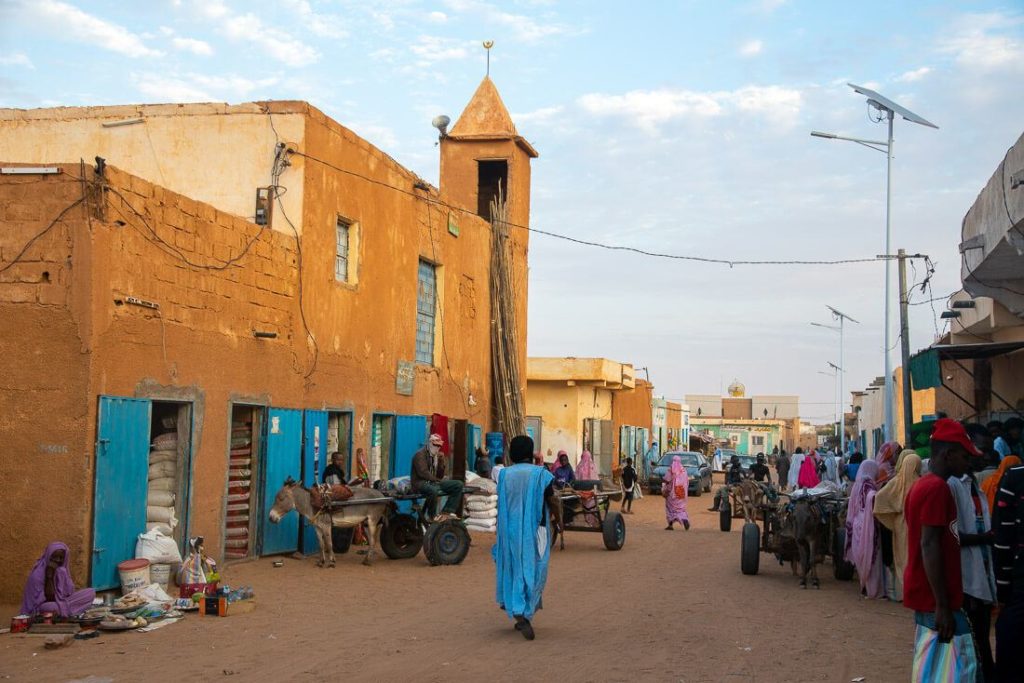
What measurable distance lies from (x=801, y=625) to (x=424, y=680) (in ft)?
14.2

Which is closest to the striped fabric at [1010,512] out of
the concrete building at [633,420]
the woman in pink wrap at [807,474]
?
the woman in pink wrap at [807,474]

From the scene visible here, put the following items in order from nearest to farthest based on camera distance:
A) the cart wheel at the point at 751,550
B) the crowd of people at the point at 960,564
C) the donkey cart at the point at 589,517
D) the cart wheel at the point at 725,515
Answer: the crowd of people at the point at 960,564 → the cart wheel at the point at 751,550 → the donkey cart at the point at 589,517 → the cart wheel at the point at 725,515

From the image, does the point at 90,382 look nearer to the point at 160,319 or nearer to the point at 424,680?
the point at 160,319

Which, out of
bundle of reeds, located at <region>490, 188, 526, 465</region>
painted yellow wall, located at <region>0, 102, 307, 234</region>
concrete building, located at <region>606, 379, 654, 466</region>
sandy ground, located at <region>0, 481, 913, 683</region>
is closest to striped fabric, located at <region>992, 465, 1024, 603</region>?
sandy ground, located at <region>0, 481, 913, 683</region>

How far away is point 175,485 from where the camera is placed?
1323cm

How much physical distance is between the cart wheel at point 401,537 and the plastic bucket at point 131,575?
4.96 metres

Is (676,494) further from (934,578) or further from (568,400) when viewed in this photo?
(934,578)

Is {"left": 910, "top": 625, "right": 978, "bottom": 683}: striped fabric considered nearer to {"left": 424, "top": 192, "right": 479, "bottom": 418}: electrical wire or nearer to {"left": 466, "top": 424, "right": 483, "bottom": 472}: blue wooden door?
{"left": 424, "top": 192, "right": 479, "bottom": 418}: electrical wire

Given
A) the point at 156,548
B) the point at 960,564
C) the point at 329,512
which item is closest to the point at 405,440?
the point at 329,512

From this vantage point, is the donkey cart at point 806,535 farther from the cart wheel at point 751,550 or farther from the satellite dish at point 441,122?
the satellite dish at point 441,122

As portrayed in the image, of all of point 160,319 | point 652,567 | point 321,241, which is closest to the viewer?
point 160,319

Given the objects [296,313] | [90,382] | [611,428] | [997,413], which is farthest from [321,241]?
[611,428]

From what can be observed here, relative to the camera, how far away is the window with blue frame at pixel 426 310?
861 inches

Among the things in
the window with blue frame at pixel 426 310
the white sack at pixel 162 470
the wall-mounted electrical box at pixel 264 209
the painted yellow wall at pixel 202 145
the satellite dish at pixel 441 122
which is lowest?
the white sack at pixel 162 470
